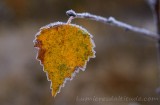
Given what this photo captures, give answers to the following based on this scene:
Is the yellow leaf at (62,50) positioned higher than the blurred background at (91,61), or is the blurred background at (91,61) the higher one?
the blurred background at (91,61)

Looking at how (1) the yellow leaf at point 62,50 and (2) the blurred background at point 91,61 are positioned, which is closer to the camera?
(1) the yellow leaf at point 62,50

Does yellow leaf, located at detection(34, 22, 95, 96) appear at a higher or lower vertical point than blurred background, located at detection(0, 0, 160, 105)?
lower

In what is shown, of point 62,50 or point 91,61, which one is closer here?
point 62,50

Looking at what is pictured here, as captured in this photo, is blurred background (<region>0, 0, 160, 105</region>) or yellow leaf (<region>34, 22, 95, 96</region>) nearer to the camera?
yellow leaf (<region>34, 22, 95, 96</region>)

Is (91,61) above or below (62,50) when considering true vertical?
above
